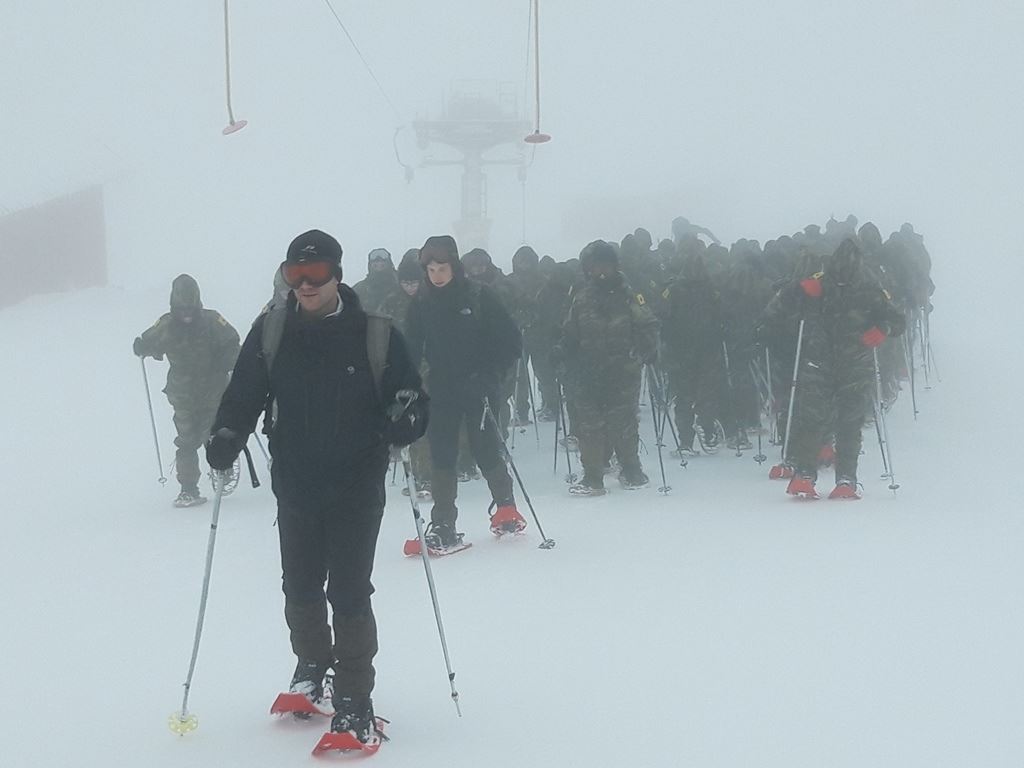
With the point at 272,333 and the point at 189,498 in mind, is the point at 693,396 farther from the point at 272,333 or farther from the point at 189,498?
the point at 272,333

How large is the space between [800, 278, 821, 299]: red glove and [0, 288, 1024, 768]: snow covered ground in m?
1.69

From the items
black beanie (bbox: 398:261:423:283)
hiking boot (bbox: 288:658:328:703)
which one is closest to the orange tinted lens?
hiking boot (bbox: 288:658:328:703)

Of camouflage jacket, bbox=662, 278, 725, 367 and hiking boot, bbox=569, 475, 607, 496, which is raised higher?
camouflage jacket, bbox=662, 278, 725, 367

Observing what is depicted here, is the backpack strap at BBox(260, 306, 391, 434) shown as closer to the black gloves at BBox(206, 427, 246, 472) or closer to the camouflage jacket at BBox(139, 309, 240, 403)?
the black gloves at BBox(206, 427, 246, 472)

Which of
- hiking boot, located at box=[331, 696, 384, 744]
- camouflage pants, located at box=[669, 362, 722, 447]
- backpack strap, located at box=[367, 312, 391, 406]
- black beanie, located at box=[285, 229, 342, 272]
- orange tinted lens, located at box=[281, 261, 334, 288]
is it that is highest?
black beanie, located at box=[285, 229, 342, 272]

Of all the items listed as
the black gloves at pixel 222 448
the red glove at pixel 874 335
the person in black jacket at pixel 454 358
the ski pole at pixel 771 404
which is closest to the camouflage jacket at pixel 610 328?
the red glove at pixel 874 335

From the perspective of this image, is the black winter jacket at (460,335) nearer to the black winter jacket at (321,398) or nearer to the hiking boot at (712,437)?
the black winter jacket at (321,398)

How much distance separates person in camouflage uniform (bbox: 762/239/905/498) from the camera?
8367 millimetres

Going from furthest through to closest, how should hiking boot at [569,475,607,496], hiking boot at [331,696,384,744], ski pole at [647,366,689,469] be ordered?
1. ski pole at [647,366,689,469]
2. hiking boot at [569,475,607,496]
3. hiking boot at [331,696,384,744]

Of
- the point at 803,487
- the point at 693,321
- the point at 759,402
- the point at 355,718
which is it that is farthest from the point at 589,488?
the point at 355,718

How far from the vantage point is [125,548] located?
788 cm

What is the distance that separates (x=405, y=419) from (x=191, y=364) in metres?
6.13

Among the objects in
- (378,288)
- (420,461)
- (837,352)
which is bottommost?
(420,461)

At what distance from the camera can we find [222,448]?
12.8 ft
